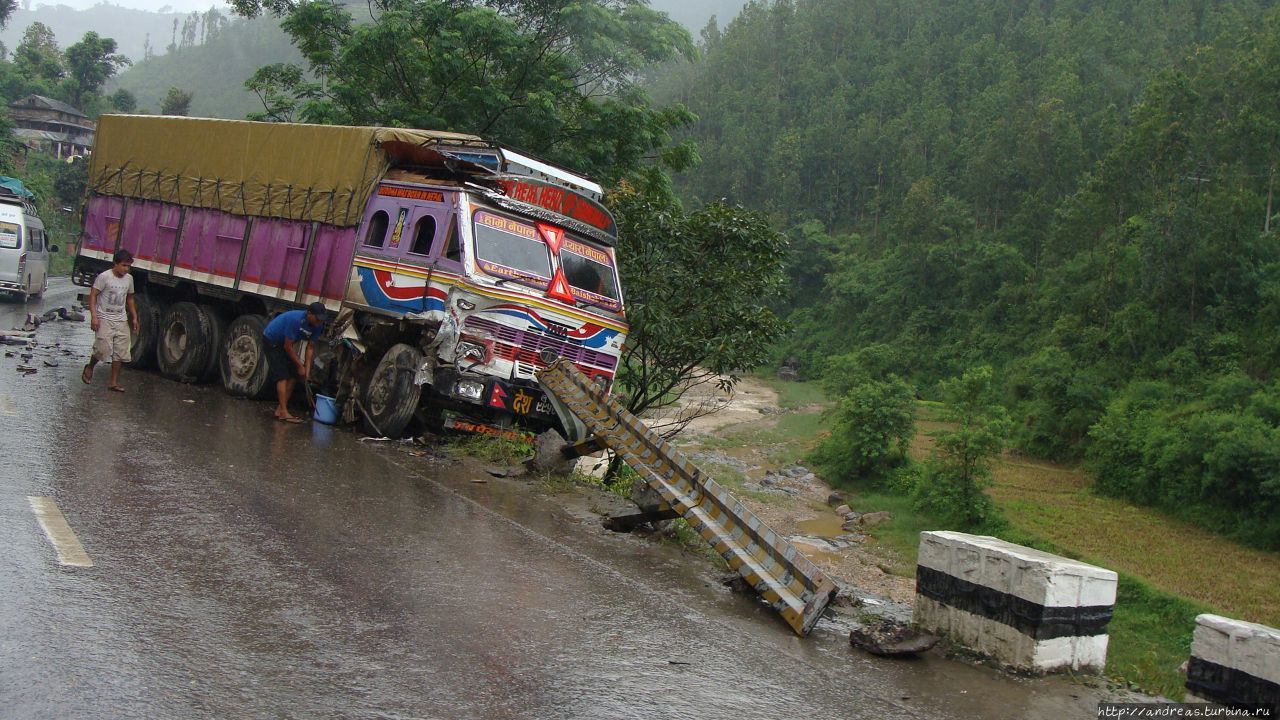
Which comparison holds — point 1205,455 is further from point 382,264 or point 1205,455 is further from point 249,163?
point 249,163

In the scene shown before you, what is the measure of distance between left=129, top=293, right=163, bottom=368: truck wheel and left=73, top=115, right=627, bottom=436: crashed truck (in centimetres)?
3

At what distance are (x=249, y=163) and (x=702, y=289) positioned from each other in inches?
246

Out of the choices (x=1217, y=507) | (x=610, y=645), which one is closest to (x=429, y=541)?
(x=610, y=645)

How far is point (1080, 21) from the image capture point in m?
71.2

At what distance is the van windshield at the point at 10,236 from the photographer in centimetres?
2394

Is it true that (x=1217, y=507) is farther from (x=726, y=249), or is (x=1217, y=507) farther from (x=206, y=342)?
(x=206, y=342)

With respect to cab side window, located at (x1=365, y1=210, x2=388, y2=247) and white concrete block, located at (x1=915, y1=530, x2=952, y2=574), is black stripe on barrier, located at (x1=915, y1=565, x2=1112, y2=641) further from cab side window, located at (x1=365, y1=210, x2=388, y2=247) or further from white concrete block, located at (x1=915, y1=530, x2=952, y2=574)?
cab side window, located at (x1=365, y1=210, x2=388, y2=247)

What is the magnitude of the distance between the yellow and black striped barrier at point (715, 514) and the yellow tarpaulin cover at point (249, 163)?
3.91 metres

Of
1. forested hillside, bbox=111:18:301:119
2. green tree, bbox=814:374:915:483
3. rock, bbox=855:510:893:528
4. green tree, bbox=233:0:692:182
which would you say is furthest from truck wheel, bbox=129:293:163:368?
forested hillside, bbox=111:18:301:119

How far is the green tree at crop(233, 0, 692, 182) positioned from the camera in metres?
18.7

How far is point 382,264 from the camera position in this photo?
38.0ft

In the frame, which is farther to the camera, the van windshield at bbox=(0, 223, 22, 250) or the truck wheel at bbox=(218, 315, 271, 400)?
the van windshield at bbox=(0, 223, 22, 250)

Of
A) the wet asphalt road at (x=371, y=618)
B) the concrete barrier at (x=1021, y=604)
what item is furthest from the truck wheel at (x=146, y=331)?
the concrete barrier at (x=1021, y=604)

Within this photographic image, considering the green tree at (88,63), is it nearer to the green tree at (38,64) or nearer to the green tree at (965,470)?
the green tree at (38,64)
